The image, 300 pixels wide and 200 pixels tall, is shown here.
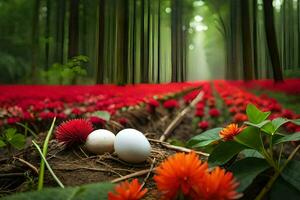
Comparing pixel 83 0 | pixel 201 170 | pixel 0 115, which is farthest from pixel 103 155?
pixel 0 115

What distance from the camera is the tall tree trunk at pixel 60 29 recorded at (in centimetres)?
148

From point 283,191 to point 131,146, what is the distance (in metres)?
0.41

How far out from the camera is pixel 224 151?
76 centimetres

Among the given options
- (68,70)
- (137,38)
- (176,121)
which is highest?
(137,38)

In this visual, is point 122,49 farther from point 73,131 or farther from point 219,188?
point 219,188

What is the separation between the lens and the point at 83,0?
156 cm

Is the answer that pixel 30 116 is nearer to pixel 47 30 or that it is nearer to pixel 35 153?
pixel 47 30

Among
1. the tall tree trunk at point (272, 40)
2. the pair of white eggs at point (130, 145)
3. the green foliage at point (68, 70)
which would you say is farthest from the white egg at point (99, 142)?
the tall tree trunk at point (272, 40)

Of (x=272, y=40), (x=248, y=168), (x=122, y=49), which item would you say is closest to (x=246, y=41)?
(x=272, y=40)

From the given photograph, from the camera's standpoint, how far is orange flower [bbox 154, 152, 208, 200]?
1.69ft

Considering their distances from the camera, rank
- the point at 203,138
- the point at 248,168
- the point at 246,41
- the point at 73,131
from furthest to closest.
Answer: the point at 246,41 < the point at 73,131 < the point at 203,138 < the point at 248,168

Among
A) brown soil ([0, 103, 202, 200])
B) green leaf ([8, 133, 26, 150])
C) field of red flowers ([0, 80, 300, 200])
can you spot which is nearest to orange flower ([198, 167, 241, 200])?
field of red flowers ([0, 80, 300, 200])

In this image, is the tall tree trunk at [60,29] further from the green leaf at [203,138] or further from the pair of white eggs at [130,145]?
the green leaf at [203,138]

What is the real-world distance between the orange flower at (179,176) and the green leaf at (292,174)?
24 cm
